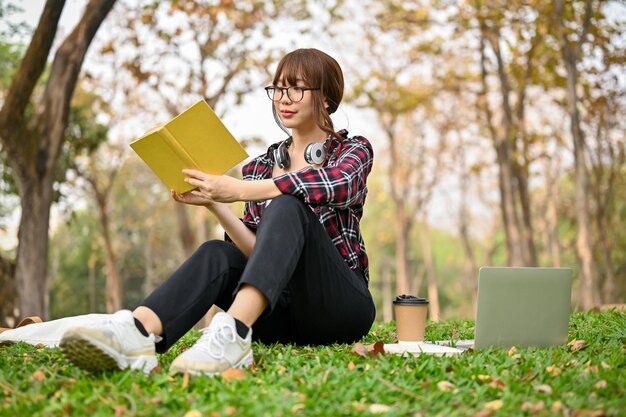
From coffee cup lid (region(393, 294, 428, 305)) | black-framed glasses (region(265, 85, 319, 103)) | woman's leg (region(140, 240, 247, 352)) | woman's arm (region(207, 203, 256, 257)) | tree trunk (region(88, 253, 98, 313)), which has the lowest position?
tree trunk (region(88, 253, 98, 313))

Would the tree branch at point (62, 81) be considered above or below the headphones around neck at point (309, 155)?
above

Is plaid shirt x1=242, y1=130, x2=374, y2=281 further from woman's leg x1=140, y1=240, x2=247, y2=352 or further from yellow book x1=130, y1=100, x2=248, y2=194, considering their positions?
woman's leg x1=140, y1=240, x2=247, y2=352

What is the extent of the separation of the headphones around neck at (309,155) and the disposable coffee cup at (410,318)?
0.66 metres

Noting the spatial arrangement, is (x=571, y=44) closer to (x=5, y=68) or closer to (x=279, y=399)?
(x=279, y=399)

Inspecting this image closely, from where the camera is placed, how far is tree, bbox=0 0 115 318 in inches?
303

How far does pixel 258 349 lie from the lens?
3074 millimetres

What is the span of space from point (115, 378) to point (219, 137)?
928mm

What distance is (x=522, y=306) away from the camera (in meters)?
2.88

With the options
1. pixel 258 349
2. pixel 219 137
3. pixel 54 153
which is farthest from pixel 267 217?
pixel 54 153

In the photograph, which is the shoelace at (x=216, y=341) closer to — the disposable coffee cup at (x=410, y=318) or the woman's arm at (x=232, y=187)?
the woman's arm at (x=232, y=187)

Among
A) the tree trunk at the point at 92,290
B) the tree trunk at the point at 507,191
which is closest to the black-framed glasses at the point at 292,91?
the tree trunk at the point at 507,191

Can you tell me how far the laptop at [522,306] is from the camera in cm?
280

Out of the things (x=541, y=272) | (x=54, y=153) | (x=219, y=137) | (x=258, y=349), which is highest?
(x=54, y=153)

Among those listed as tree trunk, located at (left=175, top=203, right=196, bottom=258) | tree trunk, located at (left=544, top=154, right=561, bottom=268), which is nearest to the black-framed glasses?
tree trunk, located at (left=175, top=203, right=196, bottom=258)
